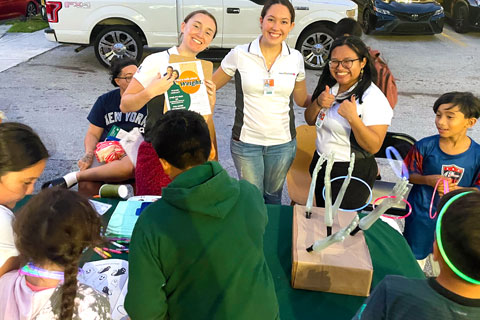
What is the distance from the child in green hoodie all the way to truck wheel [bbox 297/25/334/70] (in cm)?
672

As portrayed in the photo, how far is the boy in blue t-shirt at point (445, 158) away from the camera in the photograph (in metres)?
2.43

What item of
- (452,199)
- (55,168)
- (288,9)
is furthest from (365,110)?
(55,168)

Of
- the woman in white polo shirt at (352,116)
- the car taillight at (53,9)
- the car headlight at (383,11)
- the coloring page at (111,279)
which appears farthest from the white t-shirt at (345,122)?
the car headlight at (383,11)

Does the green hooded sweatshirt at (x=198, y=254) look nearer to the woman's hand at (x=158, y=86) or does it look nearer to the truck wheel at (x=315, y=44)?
the woman's hand at (x=158, y=86)

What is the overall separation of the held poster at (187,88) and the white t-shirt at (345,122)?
30.5 inches

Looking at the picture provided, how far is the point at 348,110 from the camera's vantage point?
7.73 feet

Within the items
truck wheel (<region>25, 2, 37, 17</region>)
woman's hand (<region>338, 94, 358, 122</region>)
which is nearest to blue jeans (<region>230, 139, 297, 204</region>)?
woman's hand (<region>338, 94, 358, 122</region>)

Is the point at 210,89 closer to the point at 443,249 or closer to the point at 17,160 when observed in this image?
the point at 17,160

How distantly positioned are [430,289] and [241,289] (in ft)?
1.89

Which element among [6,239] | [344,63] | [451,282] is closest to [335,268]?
[451,282]

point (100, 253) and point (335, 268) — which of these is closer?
point (335, 268)

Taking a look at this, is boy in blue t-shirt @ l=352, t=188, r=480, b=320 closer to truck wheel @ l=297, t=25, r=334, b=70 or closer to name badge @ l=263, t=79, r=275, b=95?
name badge @ l=263, t=79, r=275, b=95

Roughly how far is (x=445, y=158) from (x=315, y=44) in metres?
5.70

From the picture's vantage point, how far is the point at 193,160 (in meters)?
1.43
